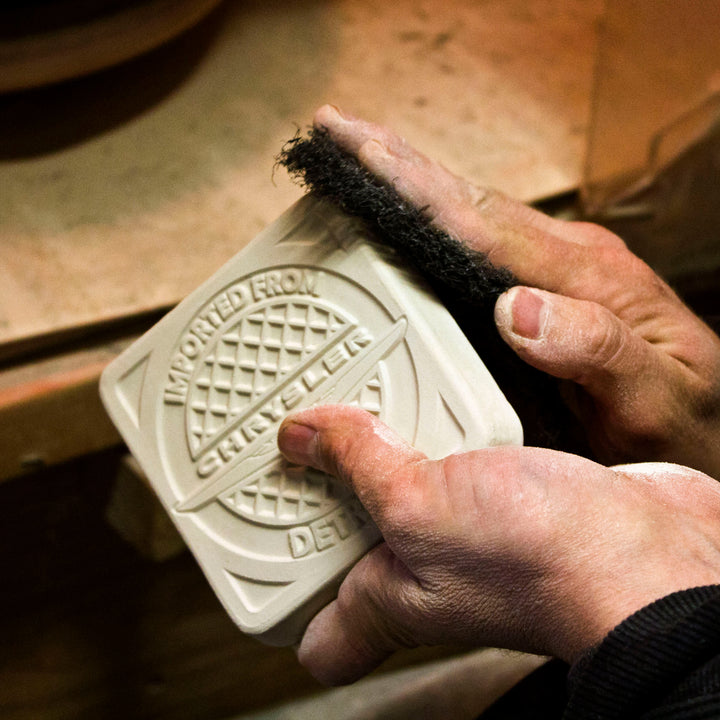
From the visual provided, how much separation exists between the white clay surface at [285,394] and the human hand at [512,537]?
1.4 inches

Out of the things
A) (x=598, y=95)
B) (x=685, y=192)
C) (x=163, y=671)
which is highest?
(x=598, y=95)

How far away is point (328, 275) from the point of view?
0.69 metres

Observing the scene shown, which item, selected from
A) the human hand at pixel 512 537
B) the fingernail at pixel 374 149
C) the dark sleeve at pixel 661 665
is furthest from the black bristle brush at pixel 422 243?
the dark sleeve at pixel 661 665

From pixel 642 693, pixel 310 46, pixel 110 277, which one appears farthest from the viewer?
pixel 310 46

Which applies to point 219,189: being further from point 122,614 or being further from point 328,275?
point 122,614

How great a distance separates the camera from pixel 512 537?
21.1 inches

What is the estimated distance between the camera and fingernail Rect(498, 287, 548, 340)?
639mm

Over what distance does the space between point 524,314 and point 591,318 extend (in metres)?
0.06

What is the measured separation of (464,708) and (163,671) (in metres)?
0.45

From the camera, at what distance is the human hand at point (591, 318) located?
649mm

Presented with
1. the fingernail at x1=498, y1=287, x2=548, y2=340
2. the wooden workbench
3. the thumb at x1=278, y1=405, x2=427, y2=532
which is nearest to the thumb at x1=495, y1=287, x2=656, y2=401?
the fingernail at x1=498, y1=287, x2=548, y2=340

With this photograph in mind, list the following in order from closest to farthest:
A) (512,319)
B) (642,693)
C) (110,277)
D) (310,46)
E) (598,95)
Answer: (642,693) < (512,319) < (110,277) < (598,95) < (310,46)

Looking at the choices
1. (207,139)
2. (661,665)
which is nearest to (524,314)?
(661,665)

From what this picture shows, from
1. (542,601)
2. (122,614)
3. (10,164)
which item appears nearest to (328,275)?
(542,601)
